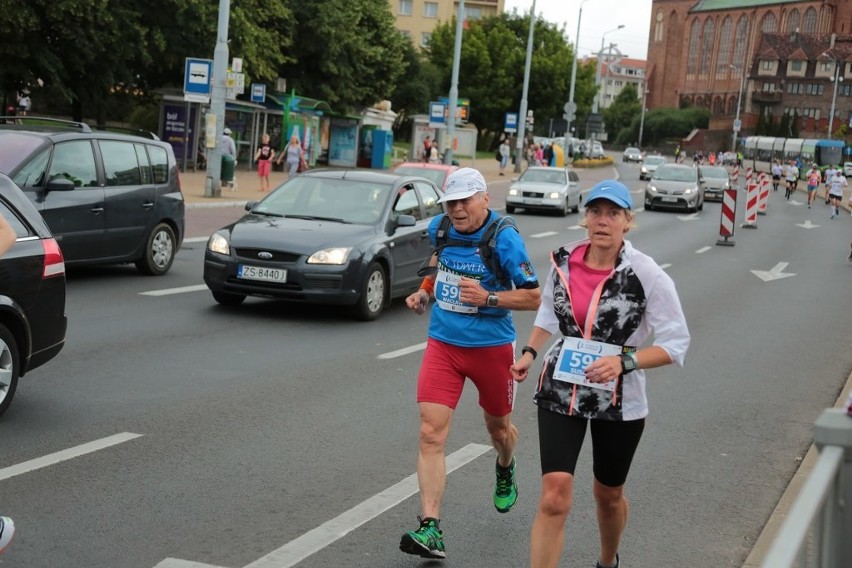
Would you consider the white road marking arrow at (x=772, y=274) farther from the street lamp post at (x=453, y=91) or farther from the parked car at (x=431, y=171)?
the street lamp post at (x=453, y=91)

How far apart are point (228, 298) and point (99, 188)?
2162 millimetres

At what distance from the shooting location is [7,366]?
7359mm

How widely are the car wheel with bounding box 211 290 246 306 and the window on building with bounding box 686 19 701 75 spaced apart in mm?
153492

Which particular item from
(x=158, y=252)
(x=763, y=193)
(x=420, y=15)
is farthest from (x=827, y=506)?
(x=420, y=15)

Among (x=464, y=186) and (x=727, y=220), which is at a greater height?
(x=464, y=186)

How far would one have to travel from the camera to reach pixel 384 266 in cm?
1327

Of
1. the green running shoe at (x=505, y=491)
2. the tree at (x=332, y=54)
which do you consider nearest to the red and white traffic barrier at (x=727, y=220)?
the green running shoe at (x=505, y=491)

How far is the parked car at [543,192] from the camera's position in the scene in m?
34.8

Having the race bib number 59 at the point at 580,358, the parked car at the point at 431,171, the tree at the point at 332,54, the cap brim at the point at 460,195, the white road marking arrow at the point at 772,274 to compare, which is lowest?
the white road marking arrow at the point at 772,274

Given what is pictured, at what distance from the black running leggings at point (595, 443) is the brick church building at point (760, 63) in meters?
138

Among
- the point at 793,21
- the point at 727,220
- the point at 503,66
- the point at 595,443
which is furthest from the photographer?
the point at 793,21

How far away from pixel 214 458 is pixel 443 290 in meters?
1.90

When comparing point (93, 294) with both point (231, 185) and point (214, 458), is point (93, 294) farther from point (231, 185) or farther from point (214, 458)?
point (231, 185)

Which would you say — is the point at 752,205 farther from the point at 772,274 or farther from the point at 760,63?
the point at 760,63
